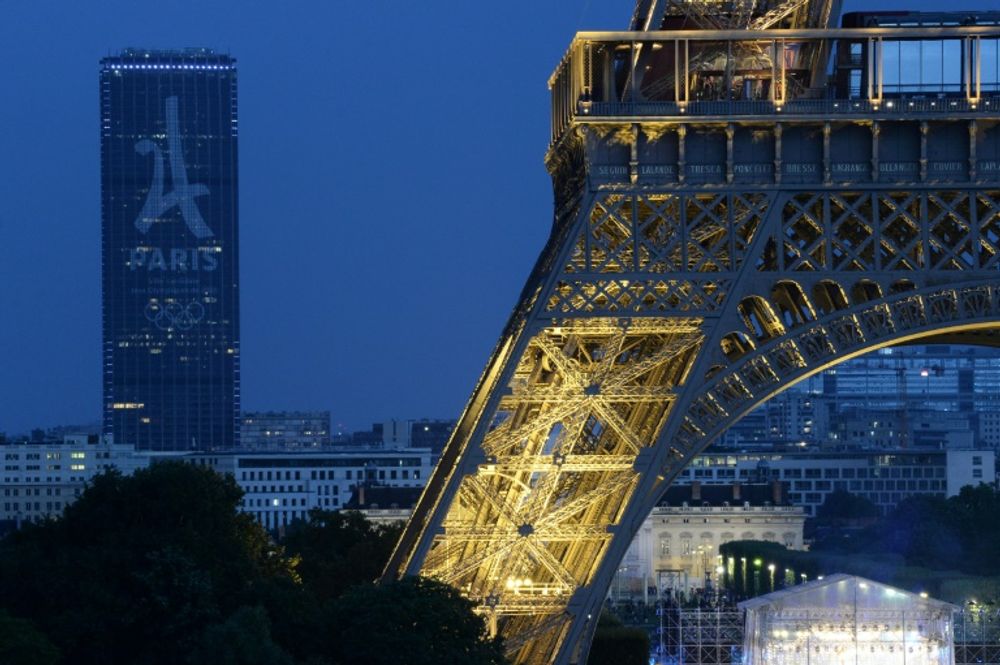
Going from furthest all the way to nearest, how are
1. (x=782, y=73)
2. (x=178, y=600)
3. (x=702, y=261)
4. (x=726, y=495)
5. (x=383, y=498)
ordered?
(x=726, y=495), (x=383, y=498), (x=178, y=600), (x=782, y=73), (x=702, y=261)

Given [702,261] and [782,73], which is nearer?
[702,261]

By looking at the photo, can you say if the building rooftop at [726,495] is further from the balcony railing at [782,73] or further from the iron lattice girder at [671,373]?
the iron lattice girder at [671,373]

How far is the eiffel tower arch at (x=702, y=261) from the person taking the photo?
1777 inches

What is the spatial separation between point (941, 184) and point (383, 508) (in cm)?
12735

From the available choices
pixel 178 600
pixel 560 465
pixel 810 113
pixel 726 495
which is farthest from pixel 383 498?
pixel 810 113

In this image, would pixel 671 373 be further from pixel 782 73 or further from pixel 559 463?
pixel 782 73

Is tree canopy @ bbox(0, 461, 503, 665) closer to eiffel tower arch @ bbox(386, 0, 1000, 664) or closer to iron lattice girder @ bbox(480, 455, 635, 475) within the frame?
eiffel tower arch @ bbox(386, 0, 1000, 664)

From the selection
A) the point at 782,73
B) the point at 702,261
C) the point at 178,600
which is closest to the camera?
the point at 702,261

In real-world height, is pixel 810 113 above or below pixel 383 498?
above

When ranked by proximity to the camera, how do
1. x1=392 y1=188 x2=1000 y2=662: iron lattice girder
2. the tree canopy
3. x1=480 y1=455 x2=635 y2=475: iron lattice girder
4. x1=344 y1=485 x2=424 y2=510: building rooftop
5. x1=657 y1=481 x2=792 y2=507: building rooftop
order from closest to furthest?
the tree canopy
x1=392 y1=188 x2=1000 y2=662: iron lattice girder
x1=480 y1=455 x2=635 y2=475: iron lattice girder
x1=344 y1=485 x2=424 y2=510: building rooftop
x1=657 y1=481 x2=792 y2=507: building rooftop

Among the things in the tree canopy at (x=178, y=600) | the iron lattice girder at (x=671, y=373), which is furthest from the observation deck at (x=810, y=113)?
the tree canopy at (x=178, y=600)

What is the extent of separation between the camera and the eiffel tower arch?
45125mm

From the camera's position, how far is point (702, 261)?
45281 mm

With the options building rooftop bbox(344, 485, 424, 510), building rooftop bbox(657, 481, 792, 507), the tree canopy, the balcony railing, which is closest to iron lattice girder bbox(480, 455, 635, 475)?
the tree canopy
